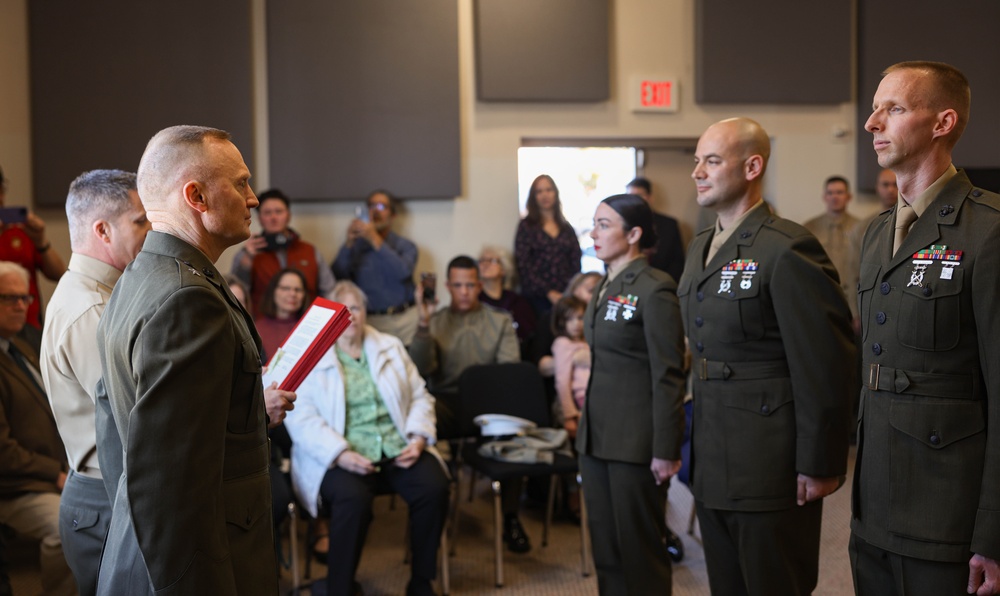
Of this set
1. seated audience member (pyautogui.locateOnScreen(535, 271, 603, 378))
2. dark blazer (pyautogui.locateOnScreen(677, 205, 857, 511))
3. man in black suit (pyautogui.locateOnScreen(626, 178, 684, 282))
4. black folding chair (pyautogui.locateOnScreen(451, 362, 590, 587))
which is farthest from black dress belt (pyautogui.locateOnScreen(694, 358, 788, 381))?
man in black suit (pyautogui.locateOnScreen(626, 178, 684, 282))

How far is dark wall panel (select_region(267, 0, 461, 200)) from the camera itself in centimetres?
585

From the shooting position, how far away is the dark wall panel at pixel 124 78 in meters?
5.55

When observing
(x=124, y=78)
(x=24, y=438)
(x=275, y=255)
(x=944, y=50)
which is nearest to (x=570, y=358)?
(x=275, y=255)

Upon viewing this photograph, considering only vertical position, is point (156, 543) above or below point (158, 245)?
below

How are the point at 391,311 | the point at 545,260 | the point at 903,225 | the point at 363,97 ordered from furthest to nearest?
the point at 363,97 → the point at 545,260 → the point at 391,311 → the point at 903,225

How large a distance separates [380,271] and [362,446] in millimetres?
2109

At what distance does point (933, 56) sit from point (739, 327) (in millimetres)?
5380

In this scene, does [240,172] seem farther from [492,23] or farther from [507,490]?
[492,23]

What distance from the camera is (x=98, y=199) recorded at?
2029 mm

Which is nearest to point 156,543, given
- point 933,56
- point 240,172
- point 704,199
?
point 240,172

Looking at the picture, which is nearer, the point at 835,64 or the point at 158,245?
the point at 158,245

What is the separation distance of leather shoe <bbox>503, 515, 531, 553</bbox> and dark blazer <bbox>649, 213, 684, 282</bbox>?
2.51 m

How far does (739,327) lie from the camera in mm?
2225

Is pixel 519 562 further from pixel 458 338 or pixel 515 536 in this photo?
pixel 458 338
